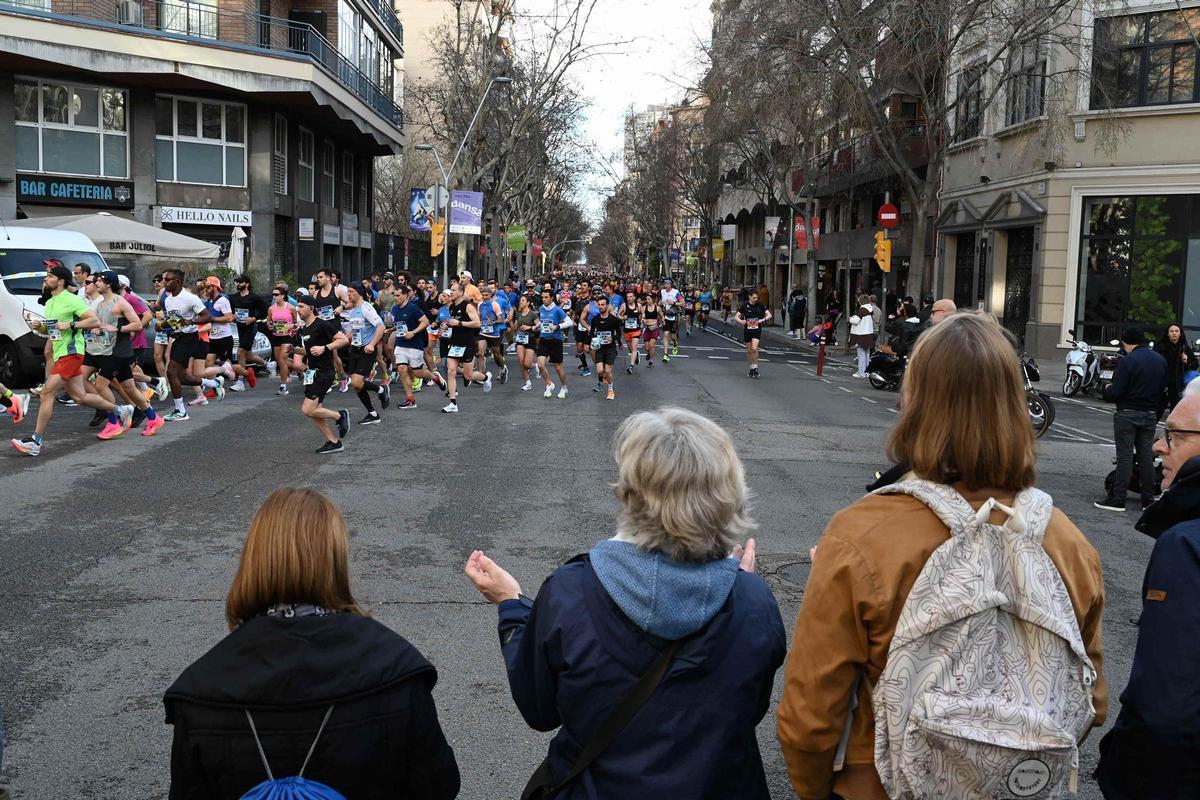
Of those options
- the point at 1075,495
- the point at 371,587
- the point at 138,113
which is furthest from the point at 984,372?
the point at 138,113

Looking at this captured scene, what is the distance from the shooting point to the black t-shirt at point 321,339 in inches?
Answer: 494

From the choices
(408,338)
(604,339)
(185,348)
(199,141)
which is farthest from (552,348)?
(199,141)

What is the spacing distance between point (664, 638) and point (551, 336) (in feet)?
53.6

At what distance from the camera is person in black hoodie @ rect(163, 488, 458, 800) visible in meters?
2.44

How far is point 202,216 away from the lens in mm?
33375

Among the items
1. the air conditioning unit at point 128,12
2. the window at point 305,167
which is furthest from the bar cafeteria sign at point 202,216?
the air conditioning unit at point 128,12

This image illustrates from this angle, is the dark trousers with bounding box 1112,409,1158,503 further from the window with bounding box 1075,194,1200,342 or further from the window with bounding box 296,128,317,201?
the window with bounding box 296,128,317,201

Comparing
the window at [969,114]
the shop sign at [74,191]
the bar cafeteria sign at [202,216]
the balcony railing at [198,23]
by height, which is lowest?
the bar cafeteria sign at [202,216]

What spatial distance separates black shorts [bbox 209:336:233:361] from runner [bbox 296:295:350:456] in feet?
16.0

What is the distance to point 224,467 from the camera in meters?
11.2

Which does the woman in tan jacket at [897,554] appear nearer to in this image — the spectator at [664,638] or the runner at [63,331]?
the spectator at [664,638]

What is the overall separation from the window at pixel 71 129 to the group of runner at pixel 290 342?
13738mm

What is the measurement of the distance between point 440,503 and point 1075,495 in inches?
243

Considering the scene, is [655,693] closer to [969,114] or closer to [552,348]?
[552,348]
